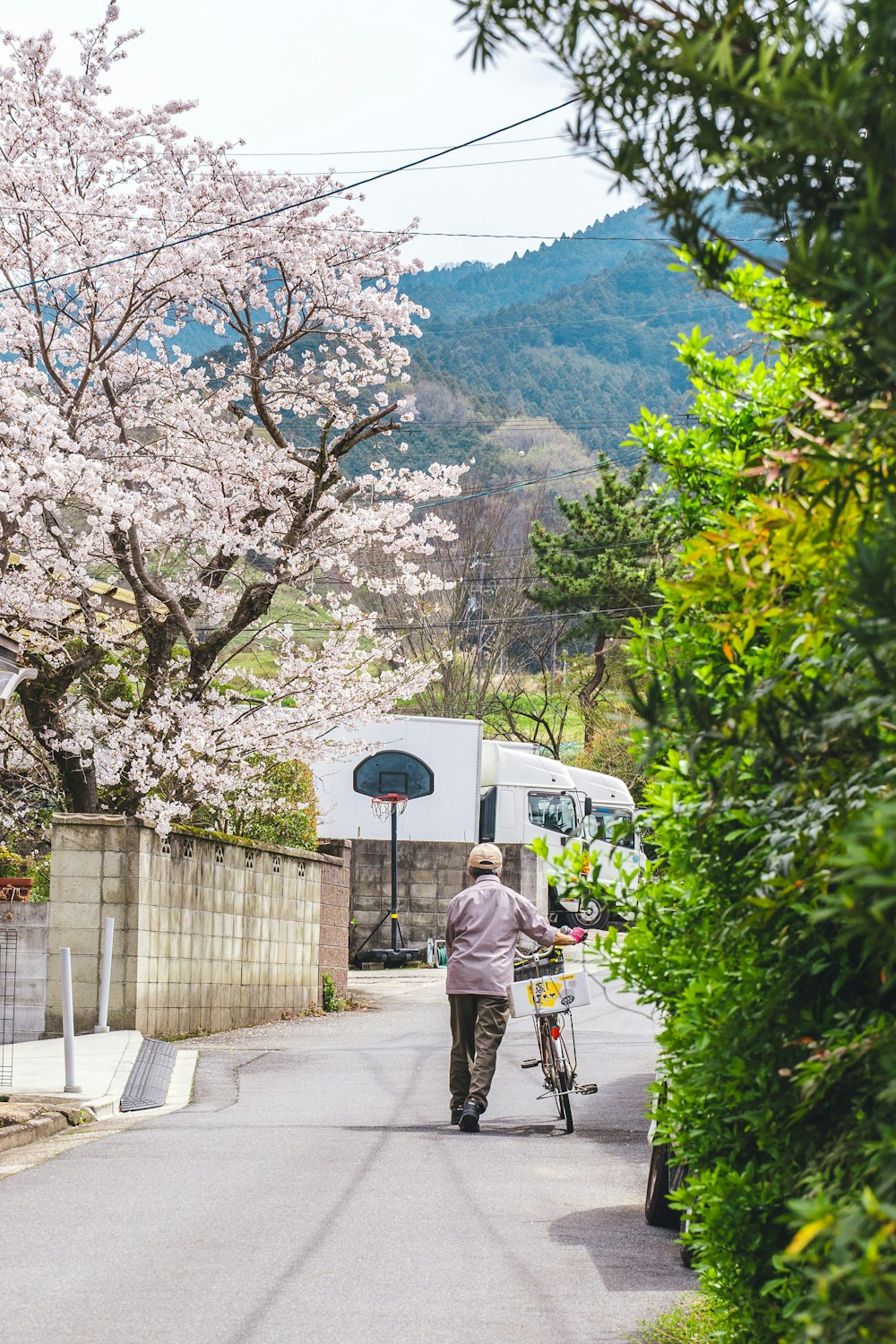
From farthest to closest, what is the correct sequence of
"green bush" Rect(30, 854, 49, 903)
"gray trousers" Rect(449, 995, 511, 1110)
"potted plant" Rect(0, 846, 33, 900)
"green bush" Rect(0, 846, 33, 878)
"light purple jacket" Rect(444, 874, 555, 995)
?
"green bush" Rect(0, 846, 33, 878) → "green bush" Rect(30, 854, 49, 903) → "potted plant" Rect(0, 846, 33, 900) → "light purple jacket" Rect(444, 874, 555, 995) → "gray trousers" Rect(449, 995, 511, 1110)

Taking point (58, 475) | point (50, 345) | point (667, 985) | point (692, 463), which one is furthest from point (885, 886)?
point (50, 345)

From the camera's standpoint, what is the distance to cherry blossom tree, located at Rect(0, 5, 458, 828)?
1585 centimetres

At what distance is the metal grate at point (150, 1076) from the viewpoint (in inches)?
424

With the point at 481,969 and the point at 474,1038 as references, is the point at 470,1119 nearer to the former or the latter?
the point at 474,1038

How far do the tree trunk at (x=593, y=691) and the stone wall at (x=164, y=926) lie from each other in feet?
89.1

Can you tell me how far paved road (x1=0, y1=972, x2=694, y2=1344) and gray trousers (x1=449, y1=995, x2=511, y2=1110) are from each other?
1.06ft

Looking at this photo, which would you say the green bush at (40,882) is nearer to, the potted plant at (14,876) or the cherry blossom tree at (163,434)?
the potted plant at (14,876)

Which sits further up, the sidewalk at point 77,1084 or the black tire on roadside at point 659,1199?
the black tire on roadside at point 659,1199

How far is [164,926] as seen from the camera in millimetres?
15102

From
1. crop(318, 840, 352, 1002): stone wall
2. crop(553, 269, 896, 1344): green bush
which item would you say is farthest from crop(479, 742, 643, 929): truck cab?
crop(553, 269, 896, 1344): green bush

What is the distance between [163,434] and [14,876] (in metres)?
5.33

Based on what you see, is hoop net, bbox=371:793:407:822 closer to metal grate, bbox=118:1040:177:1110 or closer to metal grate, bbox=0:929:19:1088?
metal grate, bbox=0:929:19:1088

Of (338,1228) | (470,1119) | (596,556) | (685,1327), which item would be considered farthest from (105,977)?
(596,556)

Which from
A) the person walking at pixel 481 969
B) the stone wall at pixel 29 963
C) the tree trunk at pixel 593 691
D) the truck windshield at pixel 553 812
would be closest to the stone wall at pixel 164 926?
the stone wall at pixel 29 963
